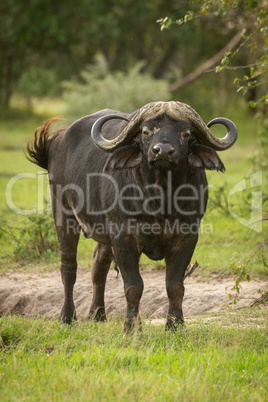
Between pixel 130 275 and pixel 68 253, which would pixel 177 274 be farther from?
pixel 68 253

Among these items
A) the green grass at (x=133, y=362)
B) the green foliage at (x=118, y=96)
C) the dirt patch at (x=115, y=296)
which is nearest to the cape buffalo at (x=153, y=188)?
the green grass at (x=133, y=362)

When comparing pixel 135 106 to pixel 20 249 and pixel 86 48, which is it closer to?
pixel 86 48

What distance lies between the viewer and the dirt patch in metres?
6.06

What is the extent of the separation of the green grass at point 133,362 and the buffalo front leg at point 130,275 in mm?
179

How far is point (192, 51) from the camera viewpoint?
28.6m

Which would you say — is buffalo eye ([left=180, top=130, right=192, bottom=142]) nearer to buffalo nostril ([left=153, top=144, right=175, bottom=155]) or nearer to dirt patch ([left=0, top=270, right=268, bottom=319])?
buffalo nostril ([left=153, top=144, right=175, bottom=155])

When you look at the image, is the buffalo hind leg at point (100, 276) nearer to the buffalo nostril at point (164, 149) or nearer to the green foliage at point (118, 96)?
the buffalo nostril at point (164, 149)

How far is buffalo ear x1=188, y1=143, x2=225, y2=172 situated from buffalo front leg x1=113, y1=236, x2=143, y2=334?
795 millimetres

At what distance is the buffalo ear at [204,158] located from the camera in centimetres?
456

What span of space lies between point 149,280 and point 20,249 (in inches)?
77.2

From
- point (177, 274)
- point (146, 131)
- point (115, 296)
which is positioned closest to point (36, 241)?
point (115, 296)

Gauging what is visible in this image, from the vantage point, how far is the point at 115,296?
21.3ft

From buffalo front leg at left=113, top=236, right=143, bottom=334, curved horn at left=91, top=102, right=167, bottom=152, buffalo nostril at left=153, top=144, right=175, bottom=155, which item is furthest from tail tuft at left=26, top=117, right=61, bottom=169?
buffalo nostril at left=153, top=144, right=175, bottom=155

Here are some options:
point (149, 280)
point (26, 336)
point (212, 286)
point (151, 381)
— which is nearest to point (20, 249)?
point (149, 280)
